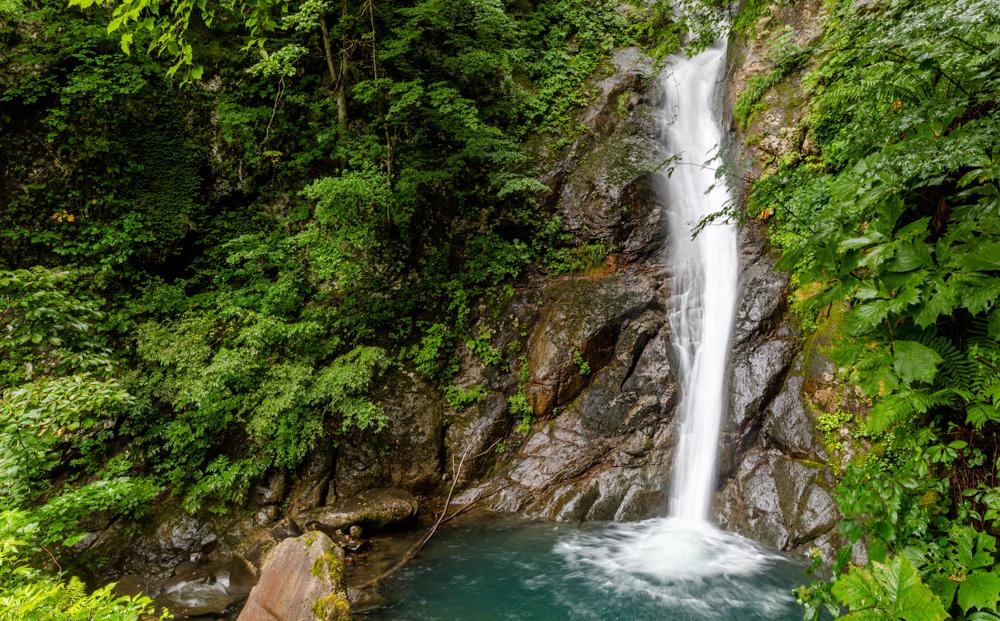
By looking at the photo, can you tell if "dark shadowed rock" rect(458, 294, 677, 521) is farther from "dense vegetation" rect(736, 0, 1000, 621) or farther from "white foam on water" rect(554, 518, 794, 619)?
"dense vegetation" rect(736, 0, 1000, 621)

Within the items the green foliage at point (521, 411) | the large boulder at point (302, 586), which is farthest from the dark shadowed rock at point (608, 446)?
the large boulder at point (302, 586)

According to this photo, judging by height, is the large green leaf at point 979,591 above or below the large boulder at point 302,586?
above

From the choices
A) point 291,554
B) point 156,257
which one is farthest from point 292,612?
point 156,257

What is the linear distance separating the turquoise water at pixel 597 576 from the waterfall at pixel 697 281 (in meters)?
0.88

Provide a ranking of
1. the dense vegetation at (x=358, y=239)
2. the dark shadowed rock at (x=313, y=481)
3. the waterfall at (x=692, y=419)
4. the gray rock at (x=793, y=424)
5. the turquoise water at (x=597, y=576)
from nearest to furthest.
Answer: the dense vegetation at (x=358, y=239)
the turquoise water at (x=597, y=576)
the waterfall at (x=692, y=419)
the gray rock at (x=793, y=424)
the dark shadowed rock at (x=313, y=481)

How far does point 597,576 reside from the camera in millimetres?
5227

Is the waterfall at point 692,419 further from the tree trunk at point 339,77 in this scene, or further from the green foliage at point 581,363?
the tree trunk at point 339,77

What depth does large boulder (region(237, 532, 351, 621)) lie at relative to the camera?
3.97 meters

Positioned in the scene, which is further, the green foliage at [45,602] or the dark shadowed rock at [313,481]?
the dark shadowed rock at [313,481]

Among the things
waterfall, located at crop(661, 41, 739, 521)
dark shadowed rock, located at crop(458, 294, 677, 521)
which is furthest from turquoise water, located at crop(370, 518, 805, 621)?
waterfall, located at crop(661, 41, 739, 521)

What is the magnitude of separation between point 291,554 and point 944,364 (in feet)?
17.3

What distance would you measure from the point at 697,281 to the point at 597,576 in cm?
530

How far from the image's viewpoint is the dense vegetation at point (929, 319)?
1.92m

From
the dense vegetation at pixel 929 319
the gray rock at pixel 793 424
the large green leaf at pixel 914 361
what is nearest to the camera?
the dense vegetation at pixel 929 319
